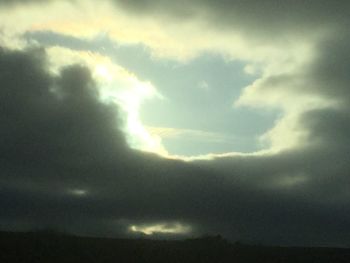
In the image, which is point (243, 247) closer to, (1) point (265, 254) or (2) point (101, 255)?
(1) point (265, 254)

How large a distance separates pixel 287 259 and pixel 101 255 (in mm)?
14948

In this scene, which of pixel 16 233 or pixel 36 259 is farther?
pixel 16 233

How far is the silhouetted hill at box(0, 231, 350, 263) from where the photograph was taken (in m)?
65.9

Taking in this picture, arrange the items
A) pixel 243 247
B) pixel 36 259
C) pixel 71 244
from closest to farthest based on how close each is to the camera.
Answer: pixel 36 259 < pixel 71 244 < pixel 243 247

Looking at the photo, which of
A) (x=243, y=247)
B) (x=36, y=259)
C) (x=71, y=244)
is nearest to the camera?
(x=36, y=259)

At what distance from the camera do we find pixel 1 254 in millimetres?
65125

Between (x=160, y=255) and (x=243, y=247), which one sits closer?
(x=160, y=255)

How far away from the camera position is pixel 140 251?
6925 cm

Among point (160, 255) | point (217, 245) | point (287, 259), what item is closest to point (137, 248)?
point (160, 255)

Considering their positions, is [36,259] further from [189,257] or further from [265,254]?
[265,254]

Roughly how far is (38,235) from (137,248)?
25.0ft

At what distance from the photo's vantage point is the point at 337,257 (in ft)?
243

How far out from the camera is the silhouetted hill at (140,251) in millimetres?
65875

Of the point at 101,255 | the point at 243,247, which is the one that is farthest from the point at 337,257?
the point at 101,255
